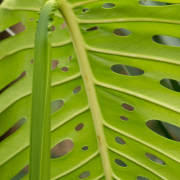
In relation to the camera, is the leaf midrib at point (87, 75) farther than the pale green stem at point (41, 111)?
Yes

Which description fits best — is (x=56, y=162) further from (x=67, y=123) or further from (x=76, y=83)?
(x=76, y=83)

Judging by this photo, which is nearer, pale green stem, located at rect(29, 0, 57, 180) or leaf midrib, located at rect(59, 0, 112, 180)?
pale green stem, located at rect(29, 0, 57, 180)

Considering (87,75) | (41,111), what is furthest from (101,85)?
(41,111)

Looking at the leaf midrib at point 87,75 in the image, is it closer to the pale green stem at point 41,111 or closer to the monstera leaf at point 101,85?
the monstera leaf at point 101,85

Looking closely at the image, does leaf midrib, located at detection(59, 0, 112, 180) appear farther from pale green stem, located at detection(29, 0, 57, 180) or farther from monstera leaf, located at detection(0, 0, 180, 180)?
pale green stem, located at detection(29, 0, 57, 180)

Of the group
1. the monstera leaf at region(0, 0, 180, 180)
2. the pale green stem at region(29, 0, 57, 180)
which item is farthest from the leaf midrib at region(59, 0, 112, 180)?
the pale green stem at region(29, 0, 57, 180)

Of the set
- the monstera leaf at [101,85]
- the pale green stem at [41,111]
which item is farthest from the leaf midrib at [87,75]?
the pale green stem at [41,111]

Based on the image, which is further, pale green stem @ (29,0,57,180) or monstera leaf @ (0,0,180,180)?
monstera leaf @ (0,0,180,180)
